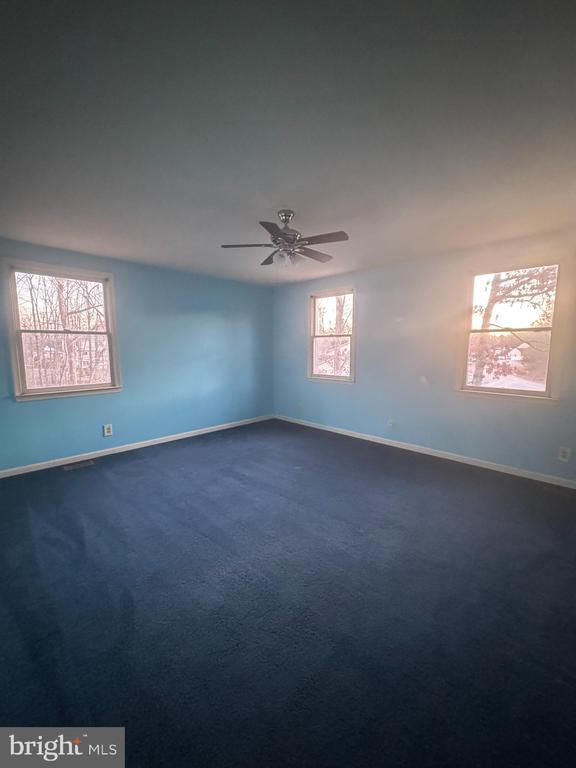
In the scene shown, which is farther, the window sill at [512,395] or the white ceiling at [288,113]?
the window sill at [512,395]

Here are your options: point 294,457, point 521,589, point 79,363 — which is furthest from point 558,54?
point 79,363

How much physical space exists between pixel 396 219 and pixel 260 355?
139 inches

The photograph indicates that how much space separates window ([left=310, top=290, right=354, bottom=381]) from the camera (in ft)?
16.3

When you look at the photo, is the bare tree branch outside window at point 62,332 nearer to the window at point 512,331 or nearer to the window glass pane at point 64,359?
the window glass pane at point 64,359

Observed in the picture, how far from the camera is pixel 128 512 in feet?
9.16

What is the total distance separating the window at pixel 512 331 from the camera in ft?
10.9

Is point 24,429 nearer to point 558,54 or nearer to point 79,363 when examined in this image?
point 79,363

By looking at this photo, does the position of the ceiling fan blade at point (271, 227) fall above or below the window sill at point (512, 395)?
above

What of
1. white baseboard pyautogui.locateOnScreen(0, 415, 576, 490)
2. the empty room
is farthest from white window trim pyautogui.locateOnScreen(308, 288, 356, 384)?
white baseboard pyautogui.locateOnScreen(0, 415, 576, 490)

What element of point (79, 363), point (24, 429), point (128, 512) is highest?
point (79, 363)

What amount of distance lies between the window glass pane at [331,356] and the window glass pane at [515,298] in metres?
1.84

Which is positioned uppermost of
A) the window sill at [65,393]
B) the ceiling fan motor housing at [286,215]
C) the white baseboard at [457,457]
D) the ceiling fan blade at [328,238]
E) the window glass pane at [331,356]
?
the ceiling fan motor housing at [286,215]

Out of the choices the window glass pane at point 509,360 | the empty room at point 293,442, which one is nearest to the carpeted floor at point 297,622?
the empty room at point 293,442

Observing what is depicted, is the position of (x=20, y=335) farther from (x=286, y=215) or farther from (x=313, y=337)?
(x=313, y=337)
